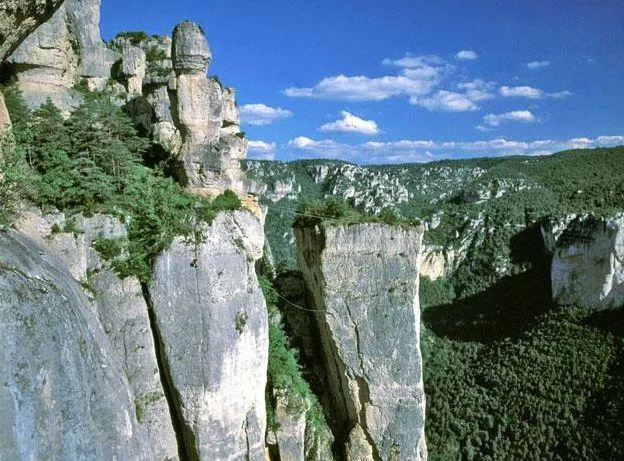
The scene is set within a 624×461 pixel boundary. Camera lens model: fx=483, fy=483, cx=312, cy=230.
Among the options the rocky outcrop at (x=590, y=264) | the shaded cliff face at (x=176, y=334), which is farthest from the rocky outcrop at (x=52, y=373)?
the rocky outcrop at (x=590, y=264)

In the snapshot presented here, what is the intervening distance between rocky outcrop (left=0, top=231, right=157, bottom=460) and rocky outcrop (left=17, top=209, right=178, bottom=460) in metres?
2.46

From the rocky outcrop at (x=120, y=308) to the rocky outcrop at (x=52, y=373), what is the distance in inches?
96.8

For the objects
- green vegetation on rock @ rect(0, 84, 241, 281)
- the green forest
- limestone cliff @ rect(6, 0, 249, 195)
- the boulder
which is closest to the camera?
green vegetation on rock @ rect(0, 84, 241, 281)

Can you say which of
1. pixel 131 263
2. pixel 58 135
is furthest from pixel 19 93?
pixel 131 263

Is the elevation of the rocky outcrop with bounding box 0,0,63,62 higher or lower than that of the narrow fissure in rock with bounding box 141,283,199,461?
higher

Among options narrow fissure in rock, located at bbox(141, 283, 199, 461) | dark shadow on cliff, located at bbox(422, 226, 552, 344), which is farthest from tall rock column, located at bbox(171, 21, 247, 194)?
dark shadow on cliff, located at bbox(422, 226, 552, 344)

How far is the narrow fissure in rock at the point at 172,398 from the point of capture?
Result: 1198cm

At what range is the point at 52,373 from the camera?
6.75m

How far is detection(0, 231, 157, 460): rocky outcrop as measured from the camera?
614 centimetres

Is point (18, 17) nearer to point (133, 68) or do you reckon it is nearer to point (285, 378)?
point (285, 378)

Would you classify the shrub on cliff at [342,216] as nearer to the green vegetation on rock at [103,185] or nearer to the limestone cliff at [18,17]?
the green vegetation on rock at [103,185]

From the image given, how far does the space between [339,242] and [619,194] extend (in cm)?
5202

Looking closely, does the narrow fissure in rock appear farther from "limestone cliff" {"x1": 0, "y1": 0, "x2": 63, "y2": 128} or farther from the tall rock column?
"limestone cliff" {"x1": 0, "y1": 0, "x2": 63, "y2": 128}

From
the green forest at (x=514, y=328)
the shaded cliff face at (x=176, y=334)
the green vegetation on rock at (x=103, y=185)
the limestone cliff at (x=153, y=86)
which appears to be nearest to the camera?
the shaded cliff face at (x=176, y=334)
